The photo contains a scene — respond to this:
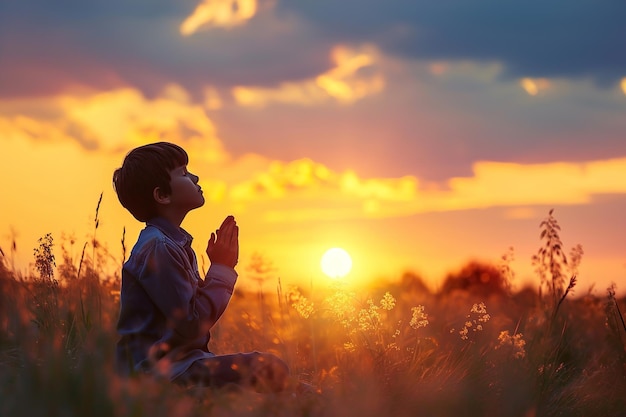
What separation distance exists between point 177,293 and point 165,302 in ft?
0.29

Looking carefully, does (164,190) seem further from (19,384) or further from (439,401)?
(439,401)

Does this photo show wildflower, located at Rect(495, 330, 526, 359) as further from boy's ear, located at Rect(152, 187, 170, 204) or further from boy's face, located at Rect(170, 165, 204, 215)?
boy's ear, located at Rect(152, 187, 170, 204)

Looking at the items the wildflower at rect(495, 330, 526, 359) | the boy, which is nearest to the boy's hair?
the boy

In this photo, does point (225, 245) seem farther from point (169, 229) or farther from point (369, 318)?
point (369, 318)

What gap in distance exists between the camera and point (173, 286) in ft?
16.1

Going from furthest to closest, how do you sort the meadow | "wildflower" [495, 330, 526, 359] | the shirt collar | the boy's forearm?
1. "wildflower" [495, 330, 526, 359]
2. the shirt collar
3. the boy's forearm
4. the meadow

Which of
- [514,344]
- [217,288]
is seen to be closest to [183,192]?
[217,288]

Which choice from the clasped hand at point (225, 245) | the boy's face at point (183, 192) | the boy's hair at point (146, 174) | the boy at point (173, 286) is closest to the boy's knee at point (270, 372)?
the boy at point (173, 286)

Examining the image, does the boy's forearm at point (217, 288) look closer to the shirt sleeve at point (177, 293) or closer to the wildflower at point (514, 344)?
the shirt sleeve at point (177, 293)

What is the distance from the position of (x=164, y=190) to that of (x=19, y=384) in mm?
1639

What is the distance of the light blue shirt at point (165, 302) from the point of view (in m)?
4.93

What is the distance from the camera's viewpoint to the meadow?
4.04m

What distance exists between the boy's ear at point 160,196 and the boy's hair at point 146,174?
2 cm

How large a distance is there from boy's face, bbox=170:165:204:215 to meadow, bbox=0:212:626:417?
90cm
